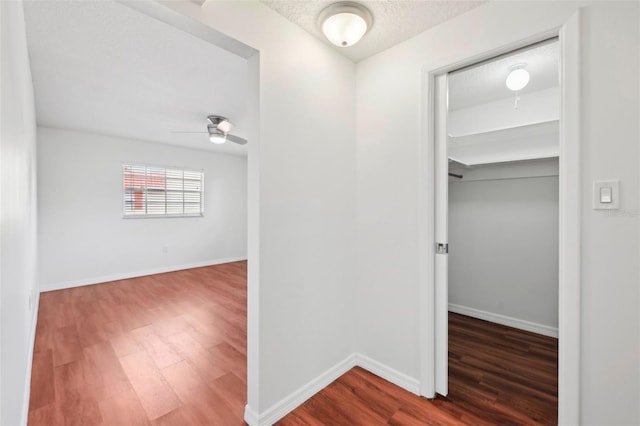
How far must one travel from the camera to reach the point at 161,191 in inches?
207

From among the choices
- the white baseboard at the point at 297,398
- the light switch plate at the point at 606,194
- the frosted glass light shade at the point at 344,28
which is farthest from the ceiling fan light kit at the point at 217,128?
the light switch plate at the point at 606,194

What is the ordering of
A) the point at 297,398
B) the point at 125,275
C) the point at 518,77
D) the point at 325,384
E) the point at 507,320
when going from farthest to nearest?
the point at 125,275, the point at 507,320, the point at 518,77, the point at 325,384, the point at 297,398

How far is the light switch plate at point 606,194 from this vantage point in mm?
1183

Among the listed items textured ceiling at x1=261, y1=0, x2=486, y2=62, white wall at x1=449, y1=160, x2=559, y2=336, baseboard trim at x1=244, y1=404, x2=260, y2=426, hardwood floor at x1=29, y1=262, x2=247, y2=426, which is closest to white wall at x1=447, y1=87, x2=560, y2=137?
white wall at x1=449, y1=160, x2=559, y2=336

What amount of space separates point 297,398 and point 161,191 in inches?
193

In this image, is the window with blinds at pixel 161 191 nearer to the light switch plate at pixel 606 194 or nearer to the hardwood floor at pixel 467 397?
the hardwood floor at pixel 467 397

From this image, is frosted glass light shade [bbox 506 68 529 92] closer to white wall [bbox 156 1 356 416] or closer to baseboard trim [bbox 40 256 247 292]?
white wall [bbox 156 1 356 416]

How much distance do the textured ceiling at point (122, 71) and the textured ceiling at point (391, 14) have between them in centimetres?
78

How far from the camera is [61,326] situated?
9.40 feet

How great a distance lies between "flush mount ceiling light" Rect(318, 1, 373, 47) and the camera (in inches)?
59.3

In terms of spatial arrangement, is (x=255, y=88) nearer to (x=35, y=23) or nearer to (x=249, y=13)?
(x=249, y=13)

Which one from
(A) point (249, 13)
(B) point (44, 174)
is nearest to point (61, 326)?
(B) point (44, 174)

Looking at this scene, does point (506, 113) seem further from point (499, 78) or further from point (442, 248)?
point (442, 248)

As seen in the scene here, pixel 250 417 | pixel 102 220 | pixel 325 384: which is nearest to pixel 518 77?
pixel 325 384
